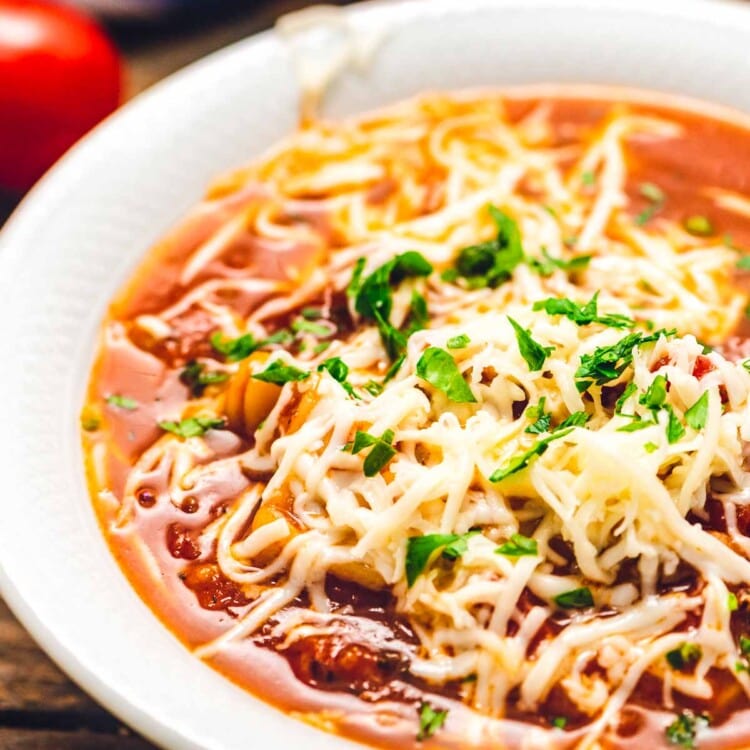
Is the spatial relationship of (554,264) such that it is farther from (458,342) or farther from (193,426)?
(193,426)

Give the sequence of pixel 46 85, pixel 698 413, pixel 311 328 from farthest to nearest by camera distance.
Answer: pixel 46 85, pixel 311 328, pixel 698 413

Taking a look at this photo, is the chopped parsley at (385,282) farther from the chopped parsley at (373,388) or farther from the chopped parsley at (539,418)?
the chopped parsley at (539,418)

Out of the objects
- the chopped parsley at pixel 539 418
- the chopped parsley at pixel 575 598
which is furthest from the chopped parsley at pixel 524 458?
the chopped parsley at pixel 575 598

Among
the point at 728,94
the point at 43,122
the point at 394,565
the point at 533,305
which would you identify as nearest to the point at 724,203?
the point at 728,94

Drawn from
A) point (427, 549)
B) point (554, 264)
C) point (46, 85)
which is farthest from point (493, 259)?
point (46, 85)

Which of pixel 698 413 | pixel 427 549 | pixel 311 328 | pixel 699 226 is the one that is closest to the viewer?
pixel 427 549
